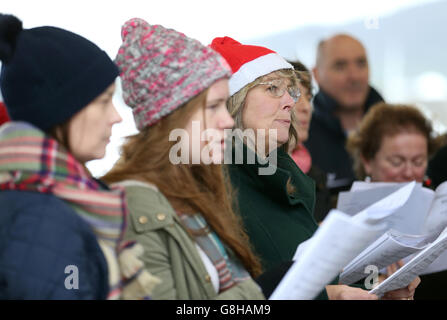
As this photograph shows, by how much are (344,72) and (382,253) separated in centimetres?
266

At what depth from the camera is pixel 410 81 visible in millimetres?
6324

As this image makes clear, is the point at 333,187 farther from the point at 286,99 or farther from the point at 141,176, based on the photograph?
the point at 141,176

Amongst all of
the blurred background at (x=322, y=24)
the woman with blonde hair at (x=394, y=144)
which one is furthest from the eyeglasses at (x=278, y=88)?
the woman with blonde hair at (x=394, y=144)

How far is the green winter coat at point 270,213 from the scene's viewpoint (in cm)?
182

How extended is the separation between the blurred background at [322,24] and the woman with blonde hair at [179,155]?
1.49 metres

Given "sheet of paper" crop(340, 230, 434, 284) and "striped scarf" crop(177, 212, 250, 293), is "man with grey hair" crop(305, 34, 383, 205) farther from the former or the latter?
"striped scarf" crop(177, 212, 250, 293)

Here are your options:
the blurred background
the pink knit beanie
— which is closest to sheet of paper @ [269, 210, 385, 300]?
the pink knit beanie

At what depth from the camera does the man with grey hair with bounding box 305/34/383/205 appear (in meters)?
3.99

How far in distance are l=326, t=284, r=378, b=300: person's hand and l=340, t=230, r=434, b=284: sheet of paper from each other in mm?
186

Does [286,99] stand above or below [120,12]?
below

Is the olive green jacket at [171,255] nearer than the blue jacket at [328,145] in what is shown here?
Yes

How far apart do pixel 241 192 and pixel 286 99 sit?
0.32 meters

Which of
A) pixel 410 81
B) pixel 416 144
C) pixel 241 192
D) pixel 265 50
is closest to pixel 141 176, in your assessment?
pixel 241 192

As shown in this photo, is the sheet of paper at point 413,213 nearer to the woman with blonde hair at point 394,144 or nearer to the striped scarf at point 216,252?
the woman with blonde hair at point 394,144
